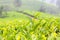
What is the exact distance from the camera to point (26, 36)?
2.48m

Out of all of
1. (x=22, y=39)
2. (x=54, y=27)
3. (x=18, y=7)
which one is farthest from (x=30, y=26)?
(x=18, y=7)

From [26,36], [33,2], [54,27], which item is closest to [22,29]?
[26,36]

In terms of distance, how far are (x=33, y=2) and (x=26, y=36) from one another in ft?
418

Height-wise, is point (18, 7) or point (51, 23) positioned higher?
point (51, 23)

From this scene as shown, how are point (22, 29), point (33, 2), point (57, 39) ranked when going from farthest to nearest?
point (33, 2) → point (22, 29) → point (57, 39)

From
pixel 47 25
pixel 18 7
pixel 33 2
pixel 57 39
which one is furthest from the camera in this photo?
pixel 33 2

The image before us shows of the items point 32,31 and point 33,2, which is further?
point 33,2

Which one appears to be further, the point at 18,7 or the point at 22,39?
the point at 18,7

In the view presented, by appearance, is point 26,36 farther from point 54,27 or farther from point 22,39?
point 54,27

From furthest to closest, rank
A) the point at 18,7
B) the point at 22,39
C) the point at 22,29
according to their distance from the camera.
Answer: the point at 18,7 → the point at 22,29 → the point at 22,39

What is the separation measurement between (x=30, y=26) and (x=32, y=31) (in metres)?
0.13

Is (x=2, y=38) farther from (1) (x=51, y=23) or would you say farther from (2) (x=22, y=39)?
(1) (x=51, y=23)

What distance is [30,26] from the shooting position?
9.53 feet

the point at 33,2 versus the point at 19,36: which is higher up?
the point at 19,36
